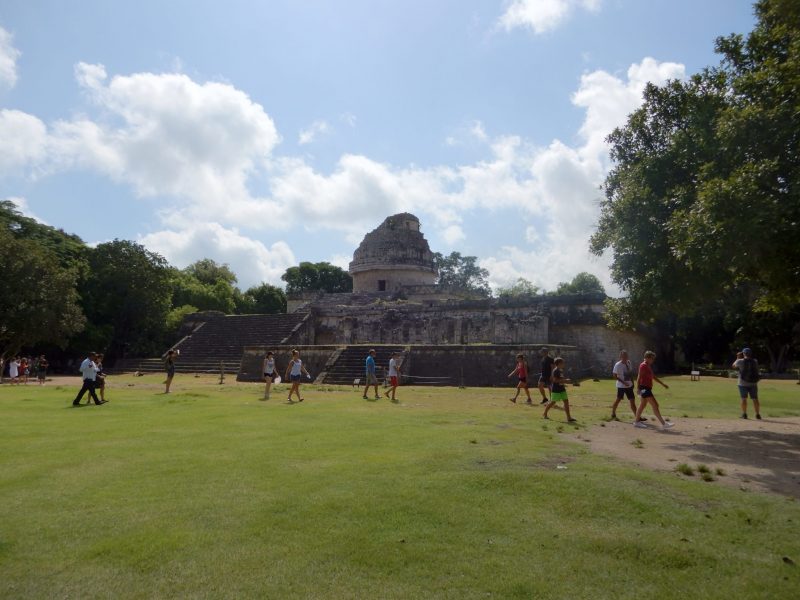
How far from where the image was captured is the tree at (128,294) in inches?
1357

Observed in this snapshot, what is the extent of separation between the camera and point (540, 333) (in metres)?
26.7

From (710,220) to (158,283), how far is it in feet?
106

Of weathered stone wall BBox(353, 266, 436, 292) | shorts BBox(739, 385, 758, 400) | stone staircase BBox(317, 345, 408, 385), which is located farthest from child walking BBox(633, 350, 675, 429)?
weathered stone wall BBox(353, 266, 436, 292)

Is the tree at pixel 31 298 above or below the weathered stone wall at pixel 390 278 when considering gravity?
below

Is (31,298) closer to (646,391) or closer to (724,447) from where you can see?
(646,391)

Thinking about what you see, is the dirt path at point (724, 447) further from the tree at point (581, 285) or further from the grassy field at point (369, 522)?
the tree at point (581, 285)

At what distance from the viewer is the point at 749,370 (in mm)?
12266

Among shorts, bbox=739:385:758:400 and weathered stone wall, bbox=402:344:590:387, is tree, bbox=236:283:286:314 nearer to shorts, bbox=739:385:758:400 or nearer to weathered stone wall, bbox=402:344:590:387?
weathered stone wall, bbox=402:344:590:387

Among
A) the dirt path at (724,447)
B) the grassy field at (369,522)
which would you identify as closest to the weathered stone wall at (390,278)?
the dirt path at (724,447)

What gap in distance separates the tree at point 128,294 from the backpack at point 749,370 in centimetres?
3131

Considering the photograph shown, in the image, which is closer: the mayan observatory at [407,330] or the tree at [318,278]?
the mayan observatory at [407,330]

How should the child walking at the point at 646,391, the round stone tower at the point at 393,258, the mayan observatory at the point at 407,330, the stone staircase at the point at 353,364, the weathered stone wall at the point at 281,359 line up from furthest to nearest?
the round stone tower at the point at 393,258 < the weathered stone wall at the point at 281,359 < the mayan observatory at the point at 407,330 < the stone staircase at the point at 353,364 < the child walking at the point at 646,391

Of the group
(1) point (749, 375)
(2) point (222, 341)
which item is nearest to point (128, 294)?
(2) point (222, 341)

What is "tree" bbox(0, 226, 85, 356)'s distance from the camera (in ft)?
86.4
